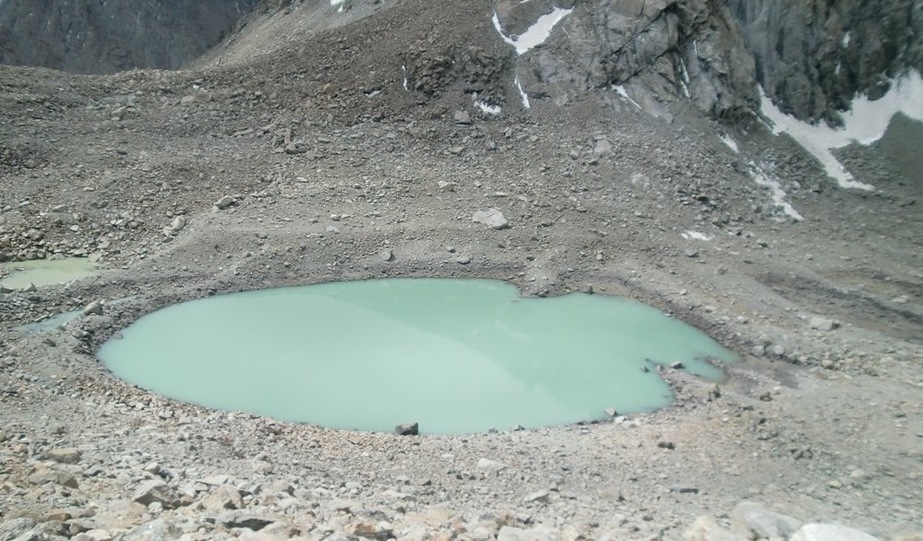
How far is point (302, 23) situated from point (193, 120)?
10525mm

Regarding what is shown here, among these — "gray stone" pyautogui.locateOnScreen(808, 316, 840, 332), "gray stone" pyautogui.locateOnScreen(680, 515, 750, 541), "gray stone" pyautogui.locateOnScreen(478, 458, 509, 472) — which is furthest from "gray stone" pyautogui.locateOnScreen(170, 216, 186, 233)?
"gray stone" pyautogui.locateOnScreen(808, 316, 840, 332)

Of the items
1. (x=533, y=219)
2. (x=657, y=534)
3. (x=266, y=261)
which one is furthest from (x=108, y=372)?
(x=533, y=219)

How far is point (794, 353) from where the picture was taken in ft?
47.7

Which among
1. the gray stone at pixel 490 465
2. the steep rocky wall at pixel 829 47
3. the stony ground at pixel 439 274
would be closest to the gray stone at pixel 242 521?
the stony ground at pixel 439 274

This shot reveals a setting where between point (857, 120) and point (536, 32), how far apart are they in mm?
13128

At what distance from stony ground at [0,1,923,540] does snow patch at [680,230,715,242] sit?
0.09 m

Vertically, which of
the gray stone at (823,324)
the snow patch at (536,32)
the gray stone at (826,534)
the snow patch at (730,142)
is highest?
the snow patch at (536,32)

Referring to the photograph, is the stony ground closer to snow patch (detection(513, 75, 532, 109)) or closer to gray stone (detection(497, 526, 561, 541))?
gray stone (detection(497, 526, 561, 541))

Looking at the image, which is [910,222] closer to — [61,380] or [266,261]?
[266,261]

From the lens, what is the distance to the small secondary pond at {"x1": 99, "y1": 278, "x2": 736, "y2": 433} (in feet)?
41.3

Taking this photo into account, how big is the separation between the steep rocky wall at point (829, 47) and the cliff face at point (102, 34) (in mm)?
39109

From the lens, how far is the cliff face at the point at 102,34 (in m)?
47.4

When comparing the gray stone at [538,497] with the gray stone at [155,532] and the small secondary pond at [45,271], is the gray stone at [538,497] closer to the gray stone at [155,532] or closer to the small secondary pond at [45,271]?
the gray stone at [155,532]

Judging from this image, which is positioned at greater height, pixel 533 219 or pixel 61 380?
pixel 533 219
